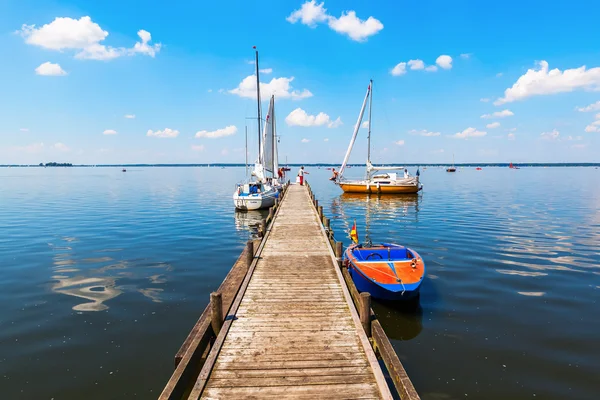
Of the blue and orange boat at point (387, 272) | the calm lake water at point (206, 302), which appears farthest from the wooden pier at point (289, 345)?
the calm lake water at point (206, 302)

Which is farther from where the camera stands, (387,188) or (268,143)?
(387,188)

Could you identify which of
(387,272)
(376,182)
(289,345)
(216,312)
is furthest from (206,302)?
(376,182)

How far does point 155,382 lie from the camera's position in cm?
894

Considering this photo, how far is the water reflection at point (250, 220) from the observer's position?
2862 centimetres

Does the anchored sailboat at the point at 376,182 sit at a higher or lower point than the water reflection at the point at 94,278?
higher

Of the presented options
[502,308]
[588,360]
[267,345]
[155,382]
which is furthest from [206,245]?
[588,360]

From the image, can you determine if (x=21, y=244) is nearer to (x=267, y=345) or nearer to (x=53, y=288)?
(x=53, y=288)

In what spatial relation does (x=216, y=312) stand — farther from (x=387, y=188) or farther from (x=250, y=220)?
(x=387, y=188)

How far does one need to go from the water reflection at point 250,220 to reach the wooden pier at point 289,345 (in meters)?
14.0

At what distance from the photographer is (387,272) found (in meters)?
13.5

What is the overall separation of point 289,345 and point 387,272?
669 centimetres

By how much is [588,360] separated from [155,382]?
489 inches

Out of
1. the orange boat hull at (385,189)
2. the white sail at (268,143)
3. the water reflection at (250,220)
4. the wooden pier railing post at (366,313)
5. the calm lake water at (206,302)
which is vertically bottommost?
the calm lake water at (206,302)

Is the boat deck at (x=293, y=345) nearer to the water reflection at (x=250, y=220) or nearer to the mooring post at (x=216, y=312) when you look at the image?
the mooring post at (x=216, y=312)
